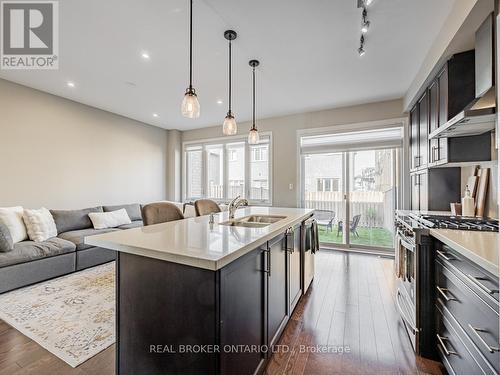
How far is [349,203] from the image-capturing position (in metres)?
4.58

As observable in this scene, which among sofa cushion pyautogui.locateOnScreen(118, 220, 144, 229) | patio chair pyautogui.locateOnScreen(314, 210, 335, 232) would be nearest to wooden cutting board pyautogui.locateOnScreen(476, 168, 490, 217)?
patio chair pyautogui.locateOnScreen(314, 210, 335, 232)

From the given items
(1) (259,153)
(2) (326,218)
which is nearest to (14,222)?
(1) (259,153)

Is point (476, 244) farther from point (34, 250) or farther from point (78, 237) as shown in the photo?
point (78, 237)

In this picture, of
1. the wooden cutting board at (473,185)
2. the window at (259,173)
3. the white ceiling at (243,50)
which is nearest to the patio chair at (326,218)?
the window at (259,173)

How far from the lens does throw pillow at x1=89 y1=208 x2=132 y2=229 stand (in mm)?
4047

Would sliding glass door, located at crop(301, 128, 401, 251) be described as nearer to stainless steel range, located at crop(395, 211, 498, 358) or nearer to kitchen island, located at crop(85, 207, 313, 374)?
stainless steel range, located at crop(395, 211, 498, 358)

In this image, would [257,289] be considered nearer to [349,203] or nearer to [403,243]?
[403,243]

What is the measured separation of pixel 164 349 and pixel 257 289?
23.5 inches

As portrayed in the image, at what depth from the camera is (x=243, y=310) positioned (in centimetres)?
132

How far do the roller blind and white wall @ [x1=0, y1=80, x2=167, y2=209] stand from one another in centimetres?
383

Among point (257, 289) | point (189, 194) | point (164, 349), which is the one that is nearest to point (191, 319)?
point (164, 349)

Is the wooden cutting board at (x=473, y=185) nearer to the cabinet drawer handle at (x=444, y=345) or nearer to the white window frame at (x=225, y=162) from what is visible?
the cabinet drawer handle at (x=444, y=345)

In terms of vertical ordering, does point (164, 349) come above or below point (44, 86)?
below

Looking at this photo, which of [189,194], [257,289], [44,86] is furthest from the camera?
[189,194]
